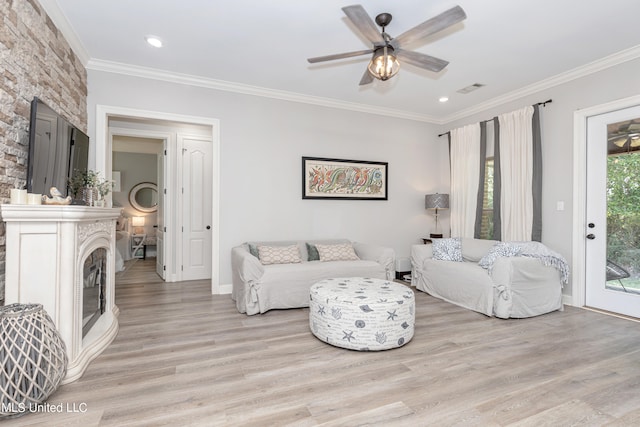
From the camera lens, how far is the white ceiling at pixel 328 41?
270cm

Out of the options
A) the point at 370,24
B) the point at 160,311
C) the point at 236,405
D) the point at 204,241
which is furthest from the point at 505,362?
the point at 204,241

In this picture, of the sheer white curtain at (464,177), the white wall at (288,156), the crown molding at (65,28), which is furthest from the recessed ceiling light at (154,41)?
the sheer white curtain at (464,177)

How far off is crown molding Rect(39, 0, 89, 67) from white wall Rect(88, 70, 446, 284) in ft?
1.05

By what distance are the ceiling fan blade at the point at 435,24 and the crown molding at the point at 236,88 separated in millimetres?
2437

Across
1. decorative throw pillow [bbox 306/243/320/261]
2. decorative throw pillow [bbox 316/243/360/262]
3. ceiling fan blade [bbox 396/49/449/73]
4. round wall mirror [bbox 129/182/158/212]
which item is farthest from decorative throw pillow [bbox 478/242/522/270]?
round wall mirror [bbox 129/182/158/212]

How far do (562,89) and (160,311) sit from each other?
220 inches

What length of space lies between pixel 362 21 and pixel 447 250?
126 inches

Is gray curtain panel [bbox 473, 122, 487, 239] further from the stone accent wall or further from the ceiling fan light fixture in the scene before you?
the stone accent wall

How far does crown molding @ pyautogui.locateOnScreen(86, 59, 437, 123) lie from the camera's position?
3771mm

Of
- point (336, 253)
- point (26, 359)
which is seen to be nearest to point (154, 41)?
point (26, 359)

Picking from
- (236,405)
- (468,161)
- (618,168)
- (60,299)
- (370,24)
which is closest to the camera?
(236,405)

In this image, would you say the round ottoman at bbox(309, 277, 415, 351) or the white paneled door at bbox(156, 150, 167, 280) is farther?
the white paneled door at bbox(156, 150, 167, 280)

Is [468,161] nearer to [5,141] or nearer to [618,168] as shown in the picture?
[618,168]

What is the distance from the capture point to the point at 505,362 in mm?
2422
